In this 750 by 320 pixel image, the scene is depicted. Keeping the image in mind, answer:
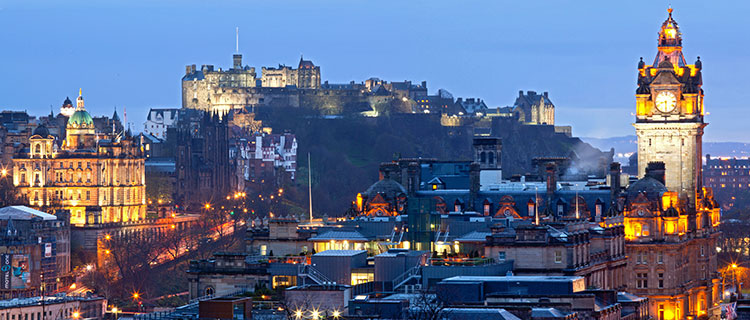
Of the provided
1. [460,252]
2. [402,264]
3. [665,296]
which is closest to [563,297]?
[402,264]

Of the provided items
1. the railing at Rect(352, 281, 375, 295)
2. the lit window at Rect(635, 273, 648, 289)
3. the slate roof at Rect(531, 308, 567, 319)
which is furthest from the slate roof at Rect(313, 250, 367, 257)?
the lit window at Rect(635, 273, 648, 289)

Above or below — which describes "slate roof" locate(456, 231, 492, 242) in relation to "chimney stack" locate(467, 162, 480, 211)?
below

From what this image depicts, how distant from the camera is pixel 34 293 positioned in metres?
193

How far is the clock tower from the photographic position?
600 ft

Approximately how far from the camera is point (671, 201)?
172750 millimetres

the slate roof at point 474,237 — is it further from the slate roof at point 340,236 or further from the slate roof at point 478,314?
the slate roof at point 478,314

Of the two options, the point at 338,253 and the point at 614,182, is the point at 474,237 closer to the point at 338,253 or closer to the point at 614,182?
the point at 338,253

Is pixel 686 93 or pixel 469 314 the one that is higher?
pixel 686 93

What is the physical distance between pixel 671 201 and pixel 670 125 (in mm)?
12224

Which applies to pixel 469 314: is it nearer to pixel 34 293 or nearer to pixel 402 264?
pixel 402 264

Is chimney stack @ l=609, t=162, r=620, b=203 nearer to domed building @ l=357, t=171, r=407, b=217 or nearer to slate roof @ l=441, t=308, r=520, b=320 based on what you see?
domed building @ l=357, t=171, r=407, b=217

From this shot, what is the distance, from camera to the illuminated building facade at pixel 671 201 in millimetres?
169875

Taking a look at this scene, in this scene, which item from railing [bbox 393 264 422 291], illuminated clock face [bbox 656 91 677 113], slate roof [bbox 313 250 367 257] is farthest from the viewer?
illuminated clock face [bbox 656 91 677 113]

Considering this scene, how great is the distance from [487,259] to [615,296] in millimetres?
11845
